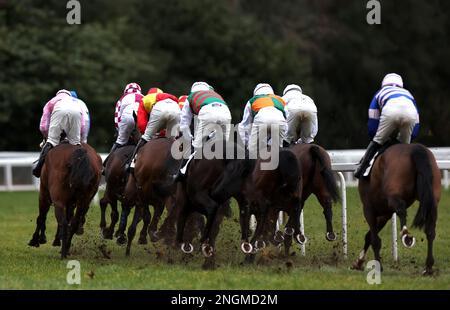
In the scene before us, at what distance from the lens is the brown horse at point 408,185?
10172 mm

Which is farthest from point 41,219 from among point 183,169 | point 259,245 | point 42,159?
point 259,245

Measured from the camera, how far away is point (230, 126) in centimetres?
1193

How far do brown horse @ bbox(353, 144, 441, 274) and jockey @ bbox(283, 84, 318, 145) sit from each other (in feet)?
7.91

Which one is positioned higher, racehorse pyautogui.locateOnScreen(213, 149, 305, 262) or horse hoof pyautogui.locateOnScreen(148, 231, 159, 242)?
racehorse pyautogui.locateOnScreen(213, 149, 305, 262)

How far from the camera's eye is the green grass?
32.2 feet

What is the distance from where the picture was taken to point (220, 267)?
1130 centimetres

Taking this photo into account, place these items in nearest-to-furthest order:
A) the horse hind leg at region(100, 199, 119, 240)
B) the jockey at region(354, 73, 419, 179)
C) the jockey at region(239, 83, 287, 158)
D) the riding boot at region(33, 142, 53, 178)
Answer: the jockey at region(354, 73, 419, 179)
the jockey at region(239, 83, 287, 158)
the riding boot at region(33, 142, 53, 178)
the horse hind leg at region(100, 199, 119, 240)

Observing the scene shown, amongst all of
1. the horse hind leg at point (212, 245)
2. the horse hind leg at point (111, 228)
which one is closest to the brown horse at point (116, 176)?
the horse hind leg at point (111, 228)

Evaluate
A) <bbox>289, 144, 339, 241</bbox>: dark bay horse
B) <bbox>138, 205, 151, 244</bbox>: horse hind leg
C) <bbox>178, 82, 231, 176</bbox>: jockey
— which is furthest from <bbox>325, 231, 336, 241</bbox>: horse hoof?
<bbox>138, 205, 151, 244</bbox>: horse hind leg

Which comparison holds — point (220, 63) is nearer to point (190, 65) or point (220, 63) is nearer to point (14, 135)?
point (190, 65)

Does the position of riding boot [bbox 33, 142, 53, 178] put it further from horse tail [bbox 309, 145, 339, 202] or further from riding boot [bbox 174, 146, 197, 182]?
horse tail [bbox 309, 145, 339, 202]

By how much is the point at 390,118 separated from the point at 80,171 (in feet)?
11.6
